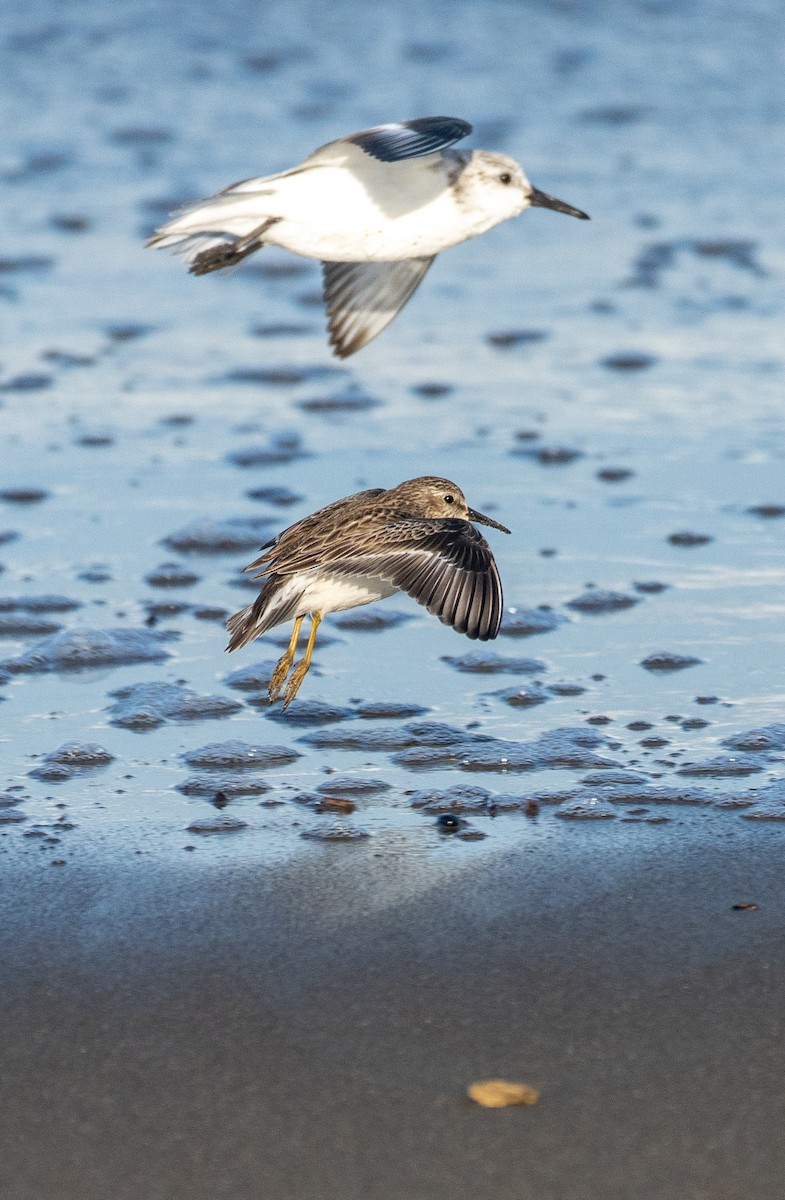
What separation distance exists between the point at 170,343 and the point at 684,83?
4.83 meters

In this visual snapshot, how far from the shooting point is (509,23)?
12062mm

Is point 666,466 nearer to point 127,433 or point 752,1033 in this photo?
point 127,433

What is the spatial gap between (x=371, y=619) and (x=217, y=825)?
1.26 m

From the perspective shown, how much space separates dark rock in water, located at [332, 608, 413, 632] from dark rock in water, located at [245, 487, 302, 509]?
79cm

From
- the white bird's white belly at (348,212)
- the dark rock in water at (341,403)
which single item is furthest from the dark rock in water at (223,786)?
the dark rock in water at (341,403)

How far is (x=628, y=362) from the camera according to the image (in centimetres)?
688

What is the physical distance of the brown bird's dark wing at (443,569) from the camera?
13.2 ft

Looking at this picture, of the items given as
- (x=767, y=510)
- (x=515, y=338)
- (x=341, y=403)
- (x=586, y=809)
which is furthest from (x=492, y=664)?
(x=515, y=338)

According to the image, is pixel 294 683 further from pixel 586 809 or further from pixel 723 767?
pixel 723 767

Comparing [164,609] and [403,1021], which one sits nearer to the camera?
[403,1021]

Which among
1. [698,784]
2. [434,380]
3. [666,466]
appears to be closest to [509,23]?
[434,380]

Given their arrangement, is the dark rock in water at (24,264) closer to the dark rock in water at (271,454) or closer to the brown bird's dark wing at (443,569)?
the dark rock in water at (271,454)

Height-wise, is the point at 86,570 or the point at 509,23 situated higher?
the point at 509,23

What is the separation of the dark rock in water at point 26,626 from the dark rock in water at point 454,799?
1.26m
